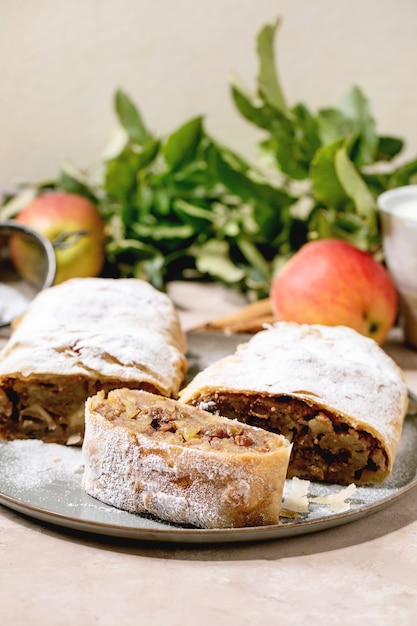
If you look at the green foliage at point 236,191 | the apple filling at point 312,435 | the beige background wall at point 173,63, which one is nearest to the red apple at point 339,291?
the green foliage at point 236,191

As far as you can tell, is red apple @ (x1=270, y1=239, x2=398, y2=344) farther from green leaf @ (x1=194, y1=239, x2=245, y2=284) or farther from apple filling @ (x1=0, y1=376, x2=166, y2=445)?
apple filling @ (x1=0, y1=376, x2=166, y2=445)

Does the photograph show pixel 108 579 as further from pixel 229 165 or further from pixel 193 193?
pixel 193 193

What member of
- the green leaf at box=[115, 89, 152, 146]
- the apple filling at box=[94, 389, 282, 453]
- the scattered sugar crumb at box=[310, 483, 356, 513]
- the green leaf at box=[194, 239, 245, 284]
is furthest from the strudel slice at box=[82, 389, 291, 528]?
the green leaf at box=[115, 89, 152, 146]

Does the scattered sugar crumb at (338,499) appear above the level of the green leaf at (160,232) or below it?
above

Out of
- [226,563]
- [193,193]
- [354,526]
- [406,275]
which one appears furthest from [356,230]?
[226,563]

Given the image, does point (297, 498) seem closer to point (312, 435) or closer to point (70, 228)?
point (312, 435)

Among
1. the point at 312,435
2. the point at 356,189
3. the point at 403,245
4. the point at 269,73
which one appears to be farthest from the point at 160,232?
the point at 312,435

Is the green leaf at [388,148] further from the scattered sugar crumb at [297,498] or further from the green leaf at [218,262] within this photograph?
the scattered sugar crumb at [297,498]
